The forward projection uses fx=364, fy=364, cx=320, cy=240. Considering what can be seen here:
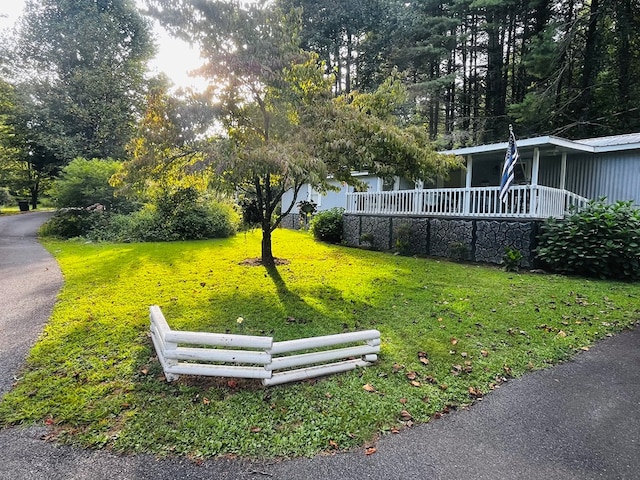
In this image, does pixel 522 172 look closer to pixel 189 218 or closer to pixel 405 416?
pixel 405 416

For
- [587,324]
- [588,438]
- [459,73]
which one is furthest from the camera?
[459,73]

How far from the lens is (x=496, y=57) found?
2200 cm

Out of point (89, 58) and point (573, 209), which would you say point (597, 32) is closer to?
point (573, 209)

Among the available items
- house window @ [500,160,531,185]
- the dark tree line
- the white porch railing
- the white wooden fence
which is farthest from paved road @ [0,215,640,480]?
the dark tree line

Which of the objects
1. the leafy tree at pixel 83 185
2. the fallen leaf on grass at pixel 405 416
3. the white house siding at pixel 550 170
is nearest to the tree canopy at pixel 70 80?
the leafy tree at pixel 83 185

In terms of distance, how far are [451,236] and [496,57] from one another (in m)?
17.0

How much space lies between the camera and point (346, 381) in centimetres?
346

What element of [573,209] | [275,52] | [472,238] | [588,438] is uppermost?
[275,52]

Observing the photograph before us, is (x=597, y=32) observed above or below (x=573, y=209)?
above

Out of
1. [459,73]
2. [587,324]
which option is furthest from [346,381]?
[459,73]

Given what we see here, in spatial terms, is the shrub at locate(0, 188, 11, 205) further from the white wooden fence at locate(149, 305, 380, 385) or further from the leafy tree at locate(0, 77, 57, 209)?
the white wooden fence at locate(149, 305, 380, 385)

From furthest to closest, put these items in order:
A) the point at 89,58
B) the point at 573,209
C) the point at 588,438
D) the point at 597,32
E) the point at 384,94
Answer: the point at 89,58
the point at 597,32
the point at 573,209
the point at 384,94
the point at 588,438

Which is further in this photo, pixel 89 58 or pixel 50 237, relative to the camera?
pixel 89 58

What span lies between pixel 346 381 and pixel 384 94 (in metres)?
5.92
